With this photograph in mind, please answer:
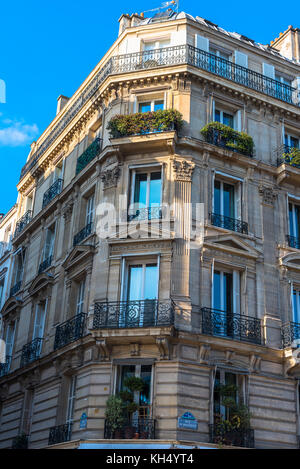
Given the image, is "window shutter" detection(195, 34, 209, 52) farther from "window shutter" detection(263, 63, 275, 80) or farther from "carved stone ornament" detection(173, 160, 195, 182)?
"carved stone ornament" detection(173, 160, 195, 182)

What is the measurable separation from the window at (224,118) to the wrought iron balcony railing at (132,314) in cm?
729

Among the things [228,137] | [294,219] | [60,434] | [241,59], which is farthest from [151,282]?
[241,59]

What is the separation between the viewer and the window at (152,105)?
68.5 ft

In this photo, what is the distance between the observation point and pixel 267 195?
1994 cm

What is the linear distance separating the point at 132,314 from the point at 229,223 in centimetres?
432

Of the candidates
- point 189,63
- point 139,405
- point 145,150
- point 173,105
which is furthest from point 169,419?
point 189,63

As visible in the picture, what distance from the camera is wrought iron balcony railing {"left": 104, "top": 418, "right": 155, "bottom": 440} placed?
50.6 feet

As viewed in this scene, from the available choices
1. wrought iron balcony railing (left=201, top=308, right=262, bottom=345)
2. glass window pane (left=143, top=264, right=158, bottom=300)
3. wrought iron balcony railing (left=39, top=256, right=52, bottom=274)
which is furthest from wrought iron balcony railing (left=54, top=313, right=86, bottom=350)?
wrought iron balcony railing (left=39, top=256, right=52, bottom=274)

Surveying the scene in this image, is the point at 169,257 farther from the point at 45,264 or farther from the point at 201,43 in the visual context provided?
the point at 201,43

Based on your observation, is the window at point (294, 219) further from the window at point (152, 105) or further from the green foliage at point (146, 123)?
the window at point (152, 105)

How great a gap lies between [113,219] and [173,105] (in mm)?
4405

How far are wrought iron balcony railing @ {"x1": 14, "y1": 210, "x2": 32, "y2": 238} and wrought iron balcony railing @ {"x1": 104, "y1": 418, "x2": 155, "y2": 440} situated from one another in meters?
13.1

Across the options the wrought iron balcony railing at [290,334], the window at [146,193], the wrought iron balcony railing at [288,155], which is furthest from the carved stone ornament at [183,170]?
the wrought iron balcony railing at [290,334]
